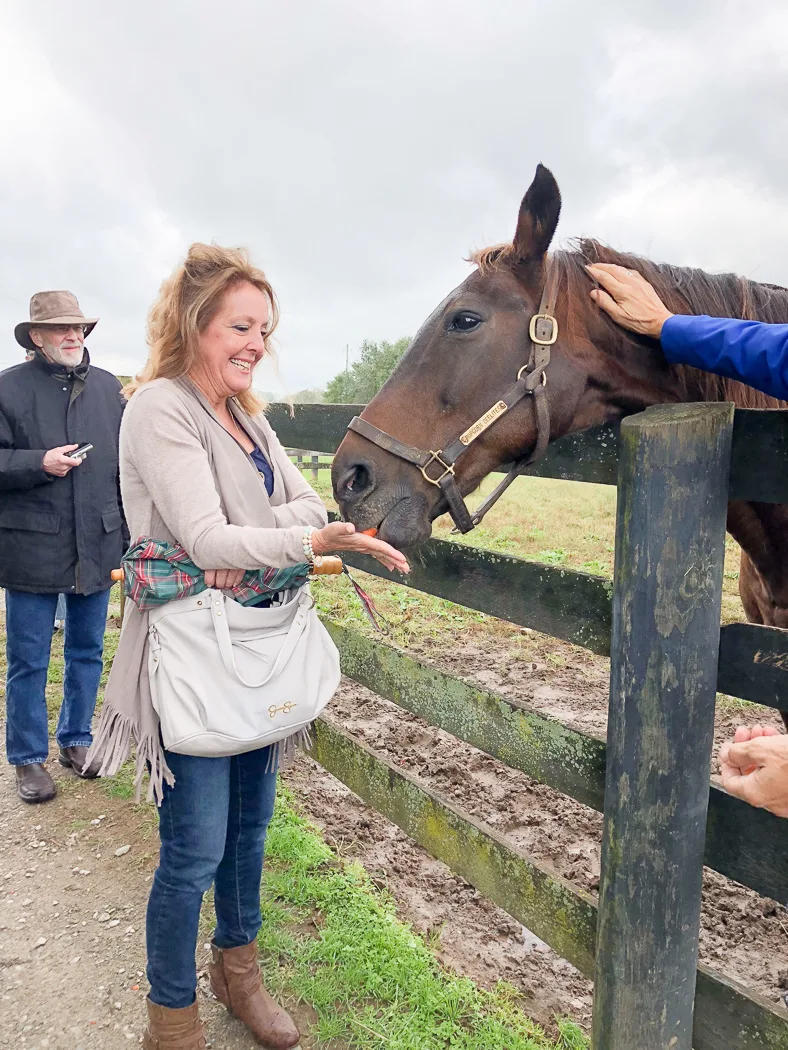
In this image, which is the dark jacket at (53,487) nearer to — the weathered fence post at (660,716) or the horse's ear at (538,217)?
the horse's ear at (538,217)

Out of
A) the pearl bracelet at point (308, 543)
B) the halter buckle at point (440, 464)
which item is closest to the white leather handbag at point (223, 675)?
the pearl bracelet at point (308, 543)

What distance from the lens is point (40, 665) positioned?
3.80m

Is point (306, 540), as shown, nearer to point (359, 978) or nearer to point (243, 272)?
point (243, 272)

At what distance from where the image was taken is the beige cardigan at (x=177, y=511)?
184cm

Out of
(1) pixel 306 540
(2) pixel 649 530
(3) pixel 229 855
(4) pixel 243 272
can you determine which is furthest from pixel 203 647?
(2) pixel 649 530

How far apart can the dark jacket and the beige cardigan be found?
78.6 inches

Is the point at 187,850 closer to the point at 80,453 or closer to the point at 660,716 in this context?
the point at 660,716

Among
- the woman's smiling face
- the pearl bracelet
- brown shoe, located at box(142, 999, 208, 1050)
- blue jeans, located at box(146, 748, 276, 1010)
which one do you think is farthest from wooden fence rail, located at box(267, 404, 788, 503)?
brown shoe, located at box(142, 999, 208, 1050)

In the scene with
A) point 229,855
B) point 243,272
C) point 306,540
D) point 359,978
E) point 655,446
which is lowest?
point 359,978

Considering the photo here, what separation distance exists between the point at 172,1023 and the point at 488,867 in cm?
106

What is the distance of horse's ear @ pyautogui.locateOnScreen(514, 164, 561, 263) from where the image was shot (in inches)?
79.2

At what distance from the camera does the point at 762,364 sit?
1633 mm

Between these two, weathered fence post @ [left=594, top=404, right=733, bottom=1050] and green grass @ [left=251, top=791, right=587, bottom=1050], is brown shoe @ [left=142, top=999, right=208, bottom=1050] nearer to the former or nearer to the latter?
green grass @ [left=251, top=791, right=587, bottom=1050]

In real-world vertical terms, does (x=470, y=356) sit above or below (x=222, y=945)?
above
